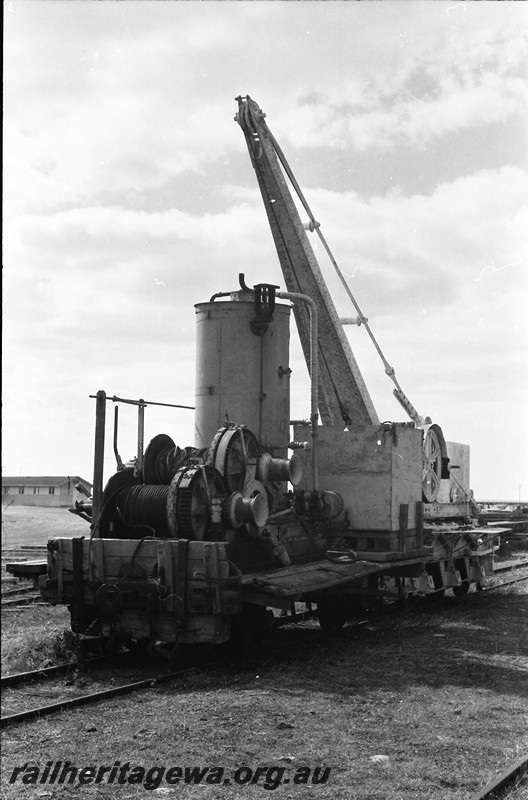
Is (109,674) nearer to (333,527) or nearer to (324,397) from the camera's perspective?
(333,527)

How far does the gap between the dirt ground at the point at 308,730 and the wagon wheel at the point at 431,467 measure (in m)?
4.34

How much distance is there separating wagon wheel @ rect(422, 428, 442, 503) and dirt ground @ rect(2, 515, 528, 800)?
4.34m

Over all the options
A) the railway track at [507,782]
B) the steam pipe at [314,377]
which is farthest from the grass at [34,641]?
the railway track at [507,782]

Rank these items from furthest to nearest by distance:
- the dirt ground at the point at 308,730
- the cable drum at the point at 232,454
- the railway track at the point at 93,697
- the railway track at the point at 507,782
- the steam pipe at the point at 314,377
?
the steam pipe at the point at 314,377 < the cable drum at the point at 232,454 < the railway track at the point at 93,697 < the dirt ground at the point at 308,730 < the railway track at the point at 507,782

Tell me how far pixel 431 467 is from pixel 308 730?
831 centimetres

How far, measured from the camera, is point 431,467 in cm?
1446

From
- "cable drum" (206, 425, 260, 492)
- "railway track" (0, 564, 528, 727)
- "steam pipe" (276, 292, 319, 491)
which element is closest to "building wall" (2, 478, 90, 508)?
"railway track" (0, 564, 528, 727)

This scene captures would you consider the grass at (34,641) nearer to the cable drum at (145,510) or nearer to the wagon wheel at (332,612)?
the cable drum at (145,510)

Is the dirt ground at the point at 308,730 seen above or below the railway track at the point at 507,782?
below

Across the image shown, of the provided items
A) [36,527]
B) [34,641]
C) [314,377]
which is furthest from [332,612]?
[36,527]

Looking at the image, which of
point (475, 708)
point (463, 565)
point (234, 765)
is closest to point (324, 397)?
point (463, 565)

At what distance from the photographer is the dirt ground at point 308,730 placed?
546 centimetres

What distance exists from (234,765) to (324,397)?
10.6 metres

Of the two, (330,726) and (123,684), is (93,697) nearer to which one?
(123,684)
